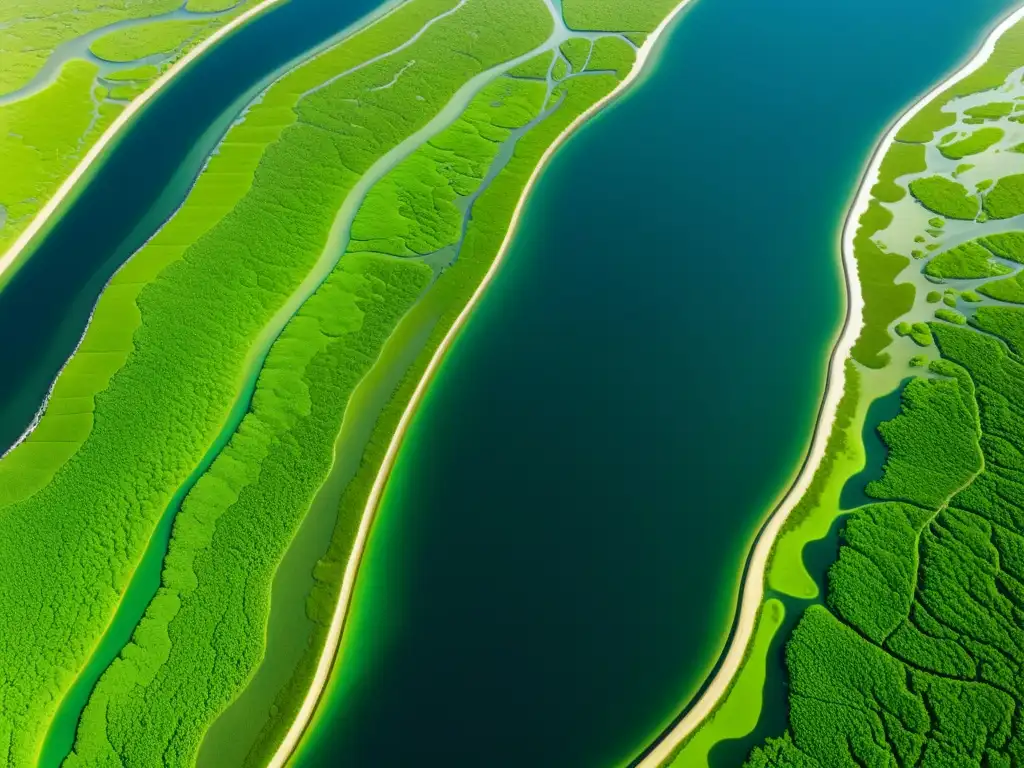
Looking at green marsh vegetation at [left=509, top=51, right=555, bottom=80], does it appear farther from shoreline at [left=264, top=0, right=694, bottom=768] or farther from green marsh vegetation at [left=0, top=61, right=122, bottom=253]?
green marsh vegetation at [left=0, top=61, right=122, bottom=253]

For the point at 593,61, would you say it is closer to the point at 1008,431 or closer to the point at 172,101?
the point at 172,101

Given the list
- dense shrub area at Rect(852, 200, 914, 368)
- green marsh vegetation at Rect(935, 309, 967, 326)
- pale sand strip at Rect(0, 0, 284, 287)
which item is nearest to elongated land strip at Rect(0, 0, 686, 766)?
pale sand strip at Rect(0, 0, 284, 287)

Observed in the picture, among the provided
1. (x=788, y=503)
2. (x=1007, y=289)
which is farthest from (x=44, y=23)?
(x=1007, y=289)

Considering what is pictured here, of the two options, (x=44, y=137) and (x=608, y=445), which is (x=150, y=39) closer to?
(x=44, y=137)

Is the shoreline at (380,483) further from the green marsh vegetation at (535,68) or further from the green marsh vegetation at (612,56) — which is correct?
the green marsh vegetation at (535,68)

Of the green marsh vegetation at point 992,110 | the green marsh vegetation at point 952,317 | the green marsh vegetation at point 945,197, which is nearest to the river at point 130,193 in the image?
the green marsh vegetation at point 952,317

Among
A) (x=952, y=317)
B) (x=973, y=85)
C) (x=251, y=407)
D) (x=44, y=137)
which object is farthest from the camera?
(x=973, y=85)

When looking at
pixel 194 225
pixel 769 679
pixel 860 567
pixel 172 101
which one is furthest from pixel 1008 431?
pixel 172 101
